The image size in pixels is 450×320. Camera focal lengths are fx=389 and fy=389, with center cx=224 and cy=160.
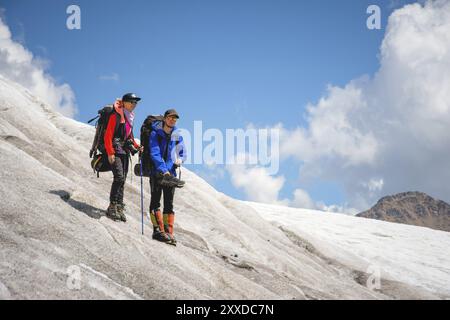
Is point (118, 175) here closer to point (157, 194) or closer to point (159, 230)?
point (157, 194)

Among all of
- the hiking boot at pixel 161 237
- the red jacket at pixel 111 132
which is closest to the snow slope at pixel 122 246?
the hiking boot at pixel 161 237

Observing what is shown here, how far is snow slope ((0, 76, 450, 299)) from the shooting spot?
7.97m

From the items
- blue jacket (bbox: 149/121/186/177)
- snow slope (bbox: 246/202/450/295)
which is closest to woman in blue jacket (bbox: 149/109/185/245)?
blue jacket (bbox: 149/121/186/177)

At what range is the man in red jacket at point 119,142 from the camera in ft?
33.5

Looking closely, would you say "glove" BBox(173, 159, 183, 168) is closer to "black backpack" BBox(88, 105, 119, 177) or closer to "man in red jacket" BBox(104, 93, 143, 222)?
"man in red jacket" BBox(104, 93, 143, 222)

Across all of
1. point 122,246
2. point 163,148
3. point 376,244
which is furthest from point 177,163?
point 376,244

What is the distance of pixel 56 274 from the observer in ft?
25.0

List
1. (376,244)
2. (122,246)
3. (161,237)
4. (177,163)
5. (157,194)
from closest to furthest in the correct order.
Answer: (122,246) → (157,194) → (177,163) → (161,237) → (376,244)

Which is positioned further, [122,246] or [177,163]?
[177,163]

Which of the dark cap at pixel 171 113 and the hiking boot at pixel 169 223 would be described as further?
the hiking boot at pixel 169 223

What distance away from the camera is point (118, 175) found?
10242 mm

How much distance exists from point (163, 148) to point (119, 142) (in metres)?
1.20

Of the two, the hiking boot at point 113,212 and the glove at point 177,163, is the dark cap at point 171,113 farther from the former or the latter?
the hiking boot at point 113,212
